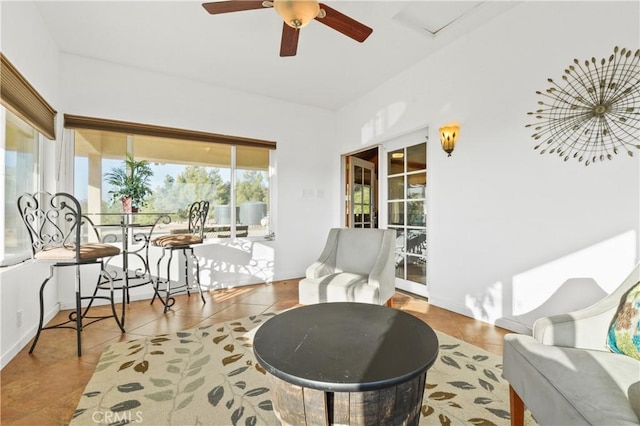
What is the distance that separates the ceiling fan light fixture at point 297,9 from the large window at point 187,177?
8.82 ft

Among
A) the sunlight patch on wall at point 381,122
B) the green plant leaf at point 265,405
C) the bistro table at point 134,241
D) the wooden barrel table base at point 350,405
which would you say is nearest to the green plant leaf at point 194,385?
the green plant leaf at point 265,405

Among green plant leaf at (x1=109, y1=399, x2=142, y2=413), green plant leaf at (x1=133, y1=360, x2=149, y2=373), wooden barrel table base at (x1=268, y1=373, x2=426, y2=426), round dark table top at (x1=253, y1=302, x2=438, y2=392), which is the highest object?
round dark table top at (x1=253, y1=302, x2=438, y2=392)

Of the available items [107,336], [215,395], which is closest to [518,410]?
[215,395]

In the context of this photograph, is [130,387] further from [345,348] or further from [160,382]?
[345,348]

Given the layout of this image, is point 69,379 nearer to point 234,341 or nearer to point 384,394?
point 234,341

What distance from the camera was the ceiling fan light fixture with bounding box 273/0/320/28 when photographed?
1748 mm

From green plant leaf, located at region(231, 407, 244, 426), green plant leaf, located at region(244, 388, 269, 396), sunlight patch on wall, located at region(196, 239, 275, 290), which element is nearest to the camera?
green plant leaf, located at region(231, 407, 244, 426)

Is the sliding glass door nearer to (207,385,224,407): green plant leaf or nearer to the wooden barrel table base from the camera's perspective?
(207,385,224,407): green plant leaf

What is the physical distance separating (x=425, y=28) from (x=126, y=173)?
3.77 metres

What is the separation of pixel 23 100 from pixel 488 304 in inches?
174

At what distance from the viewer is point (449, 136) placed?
312 cm

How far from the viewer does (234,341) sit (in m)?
2.43

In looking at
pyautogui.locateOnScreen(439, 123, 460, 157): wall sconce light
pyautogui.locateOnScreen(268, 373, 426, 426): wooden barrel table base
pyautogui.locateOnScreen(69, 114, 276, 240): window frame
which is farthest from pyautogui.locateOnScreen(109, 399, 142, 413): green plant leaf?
pyautogui.locateOnScreen(439, 123, 460, 157): wall sconce light

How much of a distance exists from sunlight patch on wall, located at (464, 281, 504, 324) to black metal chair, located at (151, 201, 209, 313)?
3.03 metres
